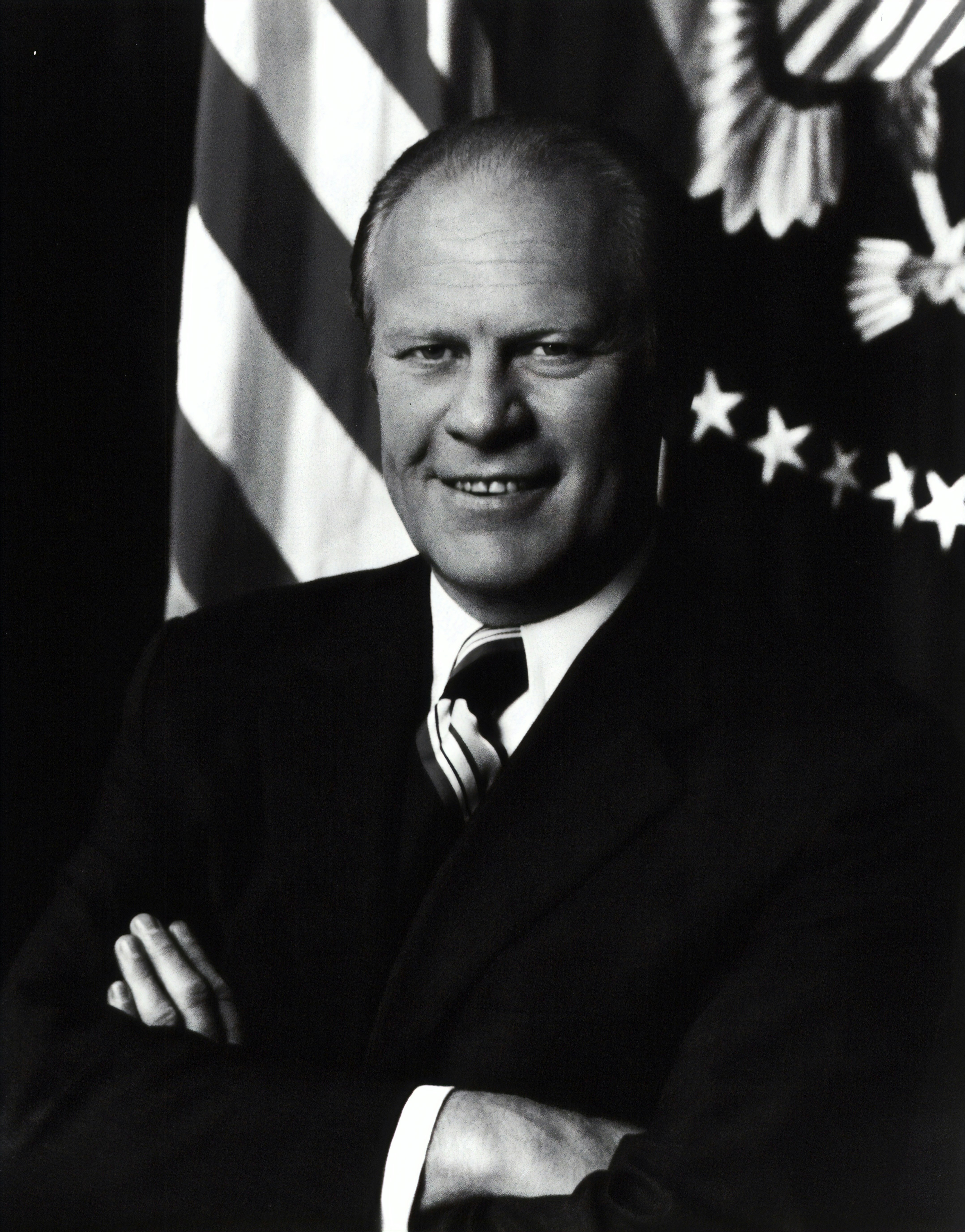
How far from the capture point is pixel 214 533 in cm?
173

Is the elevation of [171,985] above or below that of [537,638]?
below

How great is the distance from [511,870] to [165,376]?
83 centimetres

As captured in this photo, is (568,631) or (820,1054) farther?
(568,631)

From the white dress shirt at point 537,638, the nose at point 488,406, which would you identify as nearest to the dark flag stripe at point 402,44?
the nose at point 488,406

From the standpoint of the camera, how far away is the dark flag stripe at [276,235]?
167 centimetres

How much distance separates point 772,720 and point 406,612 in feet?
1.66

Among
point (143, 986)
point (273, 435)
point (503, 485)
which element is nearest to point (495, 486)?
point (503, 485)

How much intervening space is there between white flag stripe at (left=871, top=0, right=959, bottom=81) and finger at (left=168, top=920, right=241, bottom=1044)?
141 centimetres

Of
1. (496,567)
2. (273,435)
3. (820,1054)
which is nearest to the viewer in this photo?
(820,1054)

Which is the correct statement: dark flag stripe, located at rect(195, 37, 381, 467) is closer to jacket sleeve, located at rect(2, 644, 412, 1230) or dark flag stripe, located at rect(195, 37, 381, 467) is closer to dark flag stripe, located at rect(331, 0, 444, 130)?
dark flag stripe, located at rect(331, 0, 444, 130)

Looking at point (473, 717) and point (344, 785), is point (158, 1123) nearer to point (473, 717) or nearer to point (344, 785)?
point (344, 785)

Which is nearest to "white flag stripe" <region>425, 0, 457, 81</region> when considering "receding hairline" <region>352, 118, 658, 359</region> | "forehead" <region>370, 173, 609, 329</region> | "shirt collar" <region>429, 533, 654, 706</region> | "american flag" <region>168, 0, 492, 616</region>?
"american flag" <region>168, 0, 492, 616</region>

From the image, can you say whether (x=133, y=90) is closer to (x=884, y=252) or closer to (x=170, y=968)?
(x=884, y=252)

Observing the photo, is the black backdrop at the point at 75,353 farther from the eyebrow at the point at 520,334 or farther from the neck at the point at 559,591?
the neck at the point at 559,591
